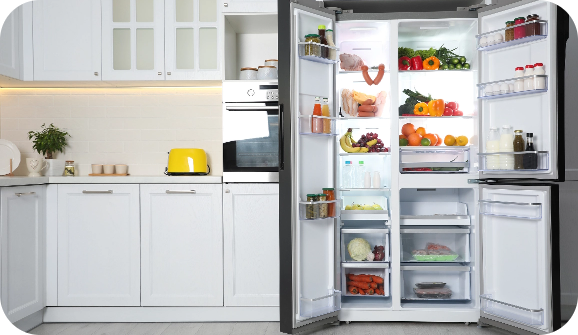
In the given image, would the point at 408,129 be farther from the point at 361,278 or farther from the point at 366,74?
the point at 361,278

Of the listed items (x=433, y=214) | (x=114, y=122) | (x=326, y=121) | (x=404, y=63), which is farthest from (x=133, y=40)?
(x=433, y=214)

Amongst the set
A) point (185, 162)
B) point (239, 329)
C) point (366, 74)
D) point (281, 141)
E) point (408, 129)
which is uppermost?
point (366, 74)

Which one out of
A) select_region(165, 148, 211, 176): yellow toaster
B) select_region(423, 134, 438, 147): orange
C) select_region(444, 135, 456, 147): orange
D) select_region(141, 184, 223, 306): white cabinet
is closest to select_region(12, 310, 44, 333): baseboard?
select_region(141, 184, 223, 306): white cabinet

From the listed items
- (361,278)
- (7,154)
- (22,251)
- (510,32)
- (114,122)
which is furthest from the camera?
(114,122)

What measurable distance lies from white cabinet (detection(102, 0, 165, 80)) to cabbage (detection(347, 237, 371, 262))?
1842 mm

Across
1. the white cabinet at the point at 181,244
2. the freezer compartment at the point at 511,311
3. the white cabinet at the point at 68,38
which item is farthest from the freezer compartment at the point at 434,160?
the white cabinet at the point at 68,38

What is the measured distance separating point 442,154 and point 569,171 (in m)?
0.83

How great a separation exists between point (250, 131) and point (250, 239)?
2.47 feet

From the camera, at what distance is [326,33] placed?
319 cm

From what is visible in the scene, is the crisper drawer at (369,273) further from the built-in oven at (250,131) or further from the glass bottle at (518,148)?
the glass bottle at (518,148)

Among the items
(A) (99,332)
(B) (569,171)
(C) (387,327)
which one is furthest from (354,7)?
(A) (99,332)

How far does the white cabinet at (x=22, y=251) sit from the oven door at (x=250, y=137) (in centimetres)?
130

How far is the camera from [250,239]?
11.1 ft

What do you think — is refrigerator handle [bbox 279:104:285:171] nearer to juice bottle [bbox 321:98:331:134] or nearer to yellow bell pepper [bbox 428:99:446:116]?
juice bottle [bbox 321:98:331:134]
